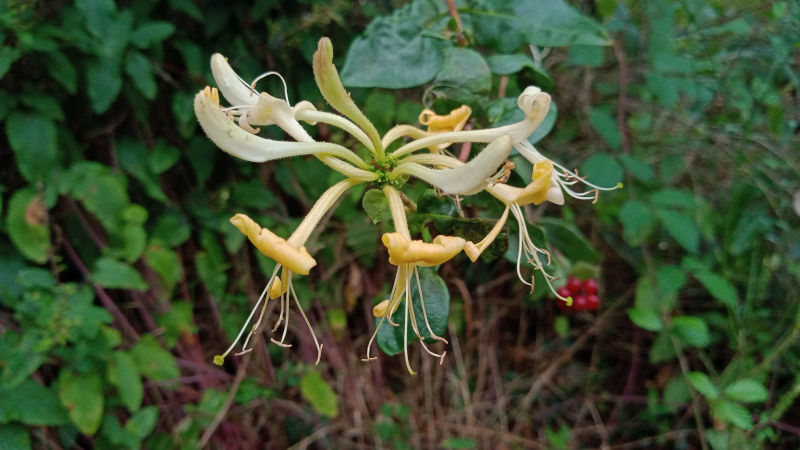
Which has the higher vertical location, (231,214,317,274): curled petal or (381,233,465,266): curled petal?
(231,214,317,274): curled petal

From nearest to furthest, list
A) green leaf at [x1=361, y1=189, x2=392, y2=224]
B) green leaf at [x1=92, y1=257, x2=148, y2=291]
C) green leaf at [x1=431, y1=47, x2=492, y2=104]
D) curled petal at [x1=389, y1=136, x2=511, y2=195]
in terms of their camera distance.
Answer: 1. curled petal at [x1=389, y1=136, x2=511, y2=195]
2. green leaf at [x1=361, y1=189, x2=392, y2=224]
3. green leaf at [x1=431, y1=47, x2=492, y2=104]
4. green leaf at [x1=92, y1=257, x2=148, y2=291]

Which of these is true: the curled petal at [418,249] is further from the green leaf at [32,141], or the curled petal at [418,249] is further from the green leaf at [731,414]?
the green leaf at [32,141]

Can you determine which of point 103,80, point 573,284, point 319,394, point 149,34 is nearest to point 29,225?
point 103,80

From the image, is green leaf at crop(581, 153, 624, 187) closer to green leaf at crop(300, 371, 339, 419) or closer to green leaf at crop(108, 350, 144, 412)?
green leaf at crop(300, 371, 339, 419)

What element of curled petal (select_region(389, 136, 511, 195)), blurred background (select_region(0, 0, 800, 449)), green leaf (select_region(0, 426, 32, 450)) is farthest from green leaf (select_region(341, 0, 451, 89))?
green leaf (select_region(0, 426, 32, 450))

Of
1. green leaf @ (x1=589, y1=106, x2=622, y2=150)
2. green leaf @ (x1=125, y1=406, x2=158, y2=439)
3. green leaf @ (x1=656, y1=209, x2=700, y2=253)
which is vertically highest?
green leaf @ (x1=589, y1=106, x2=622, y2=150)

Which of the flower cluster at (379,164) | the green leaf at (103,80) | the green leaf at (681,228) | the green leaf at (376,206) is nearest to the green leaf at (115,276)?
the green leaf at (103,80)
